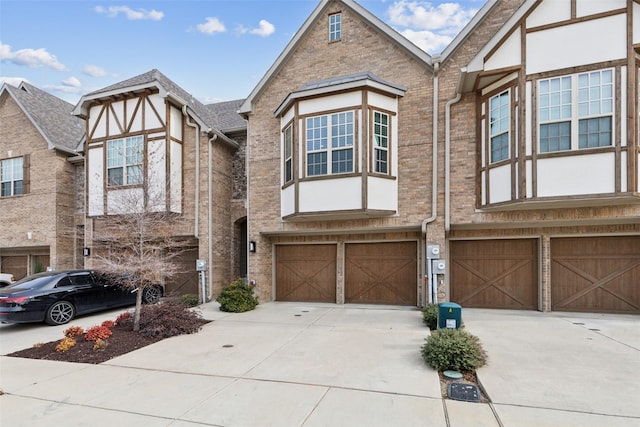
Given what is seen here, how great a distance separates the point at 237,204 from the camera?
1411cm

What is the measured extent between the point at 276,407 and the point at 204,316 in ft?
21.0

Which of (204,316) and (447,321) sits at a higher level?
(447,321)

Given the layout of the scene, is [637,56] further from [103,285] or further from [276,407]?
[103,285]

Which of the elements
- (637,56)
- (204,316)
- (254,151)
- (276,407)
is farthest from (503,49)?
(204,316)

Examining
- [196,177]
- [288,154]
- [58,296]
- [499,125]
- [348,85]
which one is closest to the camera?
[499,125]

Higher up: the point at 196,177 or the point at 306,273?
the point at 196,177

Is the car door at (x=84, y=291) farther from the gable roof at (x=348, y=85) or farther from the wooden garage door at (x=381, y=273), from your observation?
the gable roof at (x=348, y=85)

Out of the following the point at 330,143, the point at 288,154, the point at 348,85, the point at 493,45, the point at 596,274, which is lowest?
the point at 596,274

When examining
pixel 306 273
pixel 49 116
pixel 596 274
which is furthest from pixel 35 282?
pixel 596 274

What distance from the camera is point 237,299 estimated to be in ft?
34.5

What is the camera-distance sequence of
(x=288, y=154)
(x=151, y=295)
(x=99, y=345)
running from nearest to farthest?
(x=99, y=345) → (x=288, y=154) → (x=151, y=295)

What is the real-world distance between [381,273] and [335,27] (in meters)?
8.44

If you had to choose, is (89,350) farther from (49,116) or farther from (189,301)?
(49,116)

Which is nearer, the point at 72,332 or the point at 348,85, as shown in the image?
the point at 72,332
